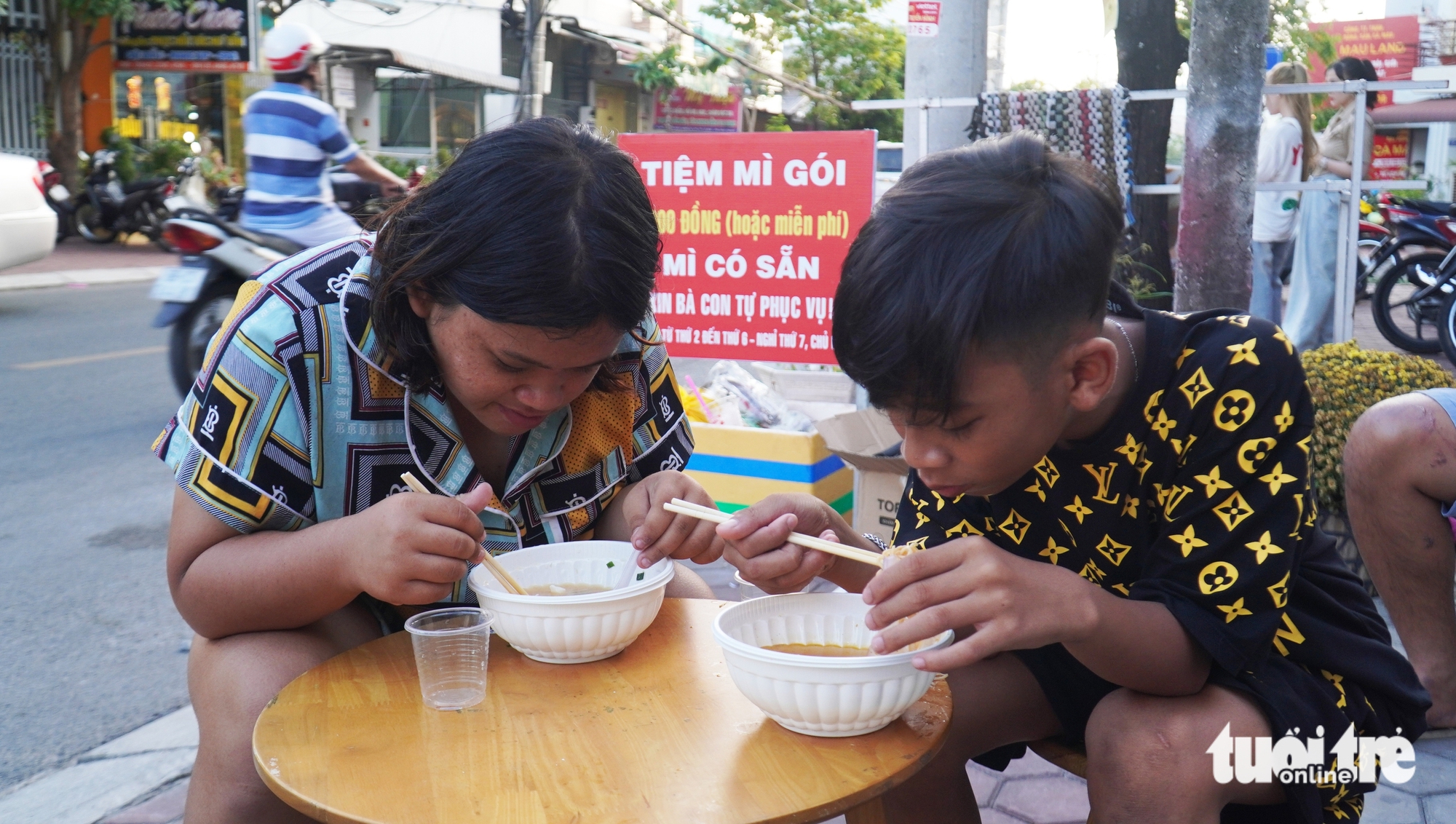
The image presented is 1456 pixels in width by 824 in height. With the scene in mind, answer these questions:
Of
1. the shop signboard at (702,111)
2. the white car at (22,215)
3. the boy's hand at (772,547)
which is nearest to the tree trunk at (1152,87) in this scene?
the boy's hand at (772,547)

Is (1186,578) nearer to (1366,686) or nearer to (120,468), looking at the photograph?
(1366,686)

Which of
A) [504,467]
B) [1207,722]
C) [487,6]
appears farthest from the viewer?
[487,6]

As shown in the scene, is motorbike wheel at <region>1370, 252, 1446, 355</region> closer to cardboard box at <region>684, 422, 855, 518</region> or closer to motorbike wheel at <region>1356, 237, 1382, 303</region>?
motorbike wheel at <region>1356, 237, 1382, 303</region>

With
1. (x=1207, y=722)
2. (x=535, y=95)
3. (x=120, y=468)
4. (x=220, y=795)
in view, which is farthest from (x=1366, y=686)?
(x=535, y=95)

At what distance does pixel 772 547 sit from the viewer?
1.53m

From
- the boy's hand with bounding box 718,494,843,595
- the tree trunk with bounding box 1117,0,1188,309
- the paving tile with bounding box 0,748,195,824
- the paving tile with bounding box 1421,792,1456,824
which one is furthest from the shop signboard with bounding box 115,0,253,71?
the paving tile with bounding box 1421,792,1456,824

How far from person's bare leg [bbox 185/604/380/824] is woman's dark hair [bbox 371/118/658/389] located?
16.6 inches

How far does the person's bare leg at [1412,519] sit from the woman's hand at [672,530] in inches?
55.5

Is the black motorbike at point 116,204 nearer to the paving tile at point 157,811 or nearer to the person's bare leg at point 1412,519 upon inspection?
the paving tile at point 157,811

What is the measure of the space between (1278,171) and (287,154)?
561 centimetres

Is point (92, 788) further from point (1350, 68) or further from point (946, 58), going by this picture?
point (1350, 68)

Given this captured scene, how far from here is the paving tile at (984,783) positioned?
7.75 ft

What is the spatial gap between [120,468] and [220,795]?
3941 millimetres

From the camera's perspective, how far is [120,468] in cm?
482
